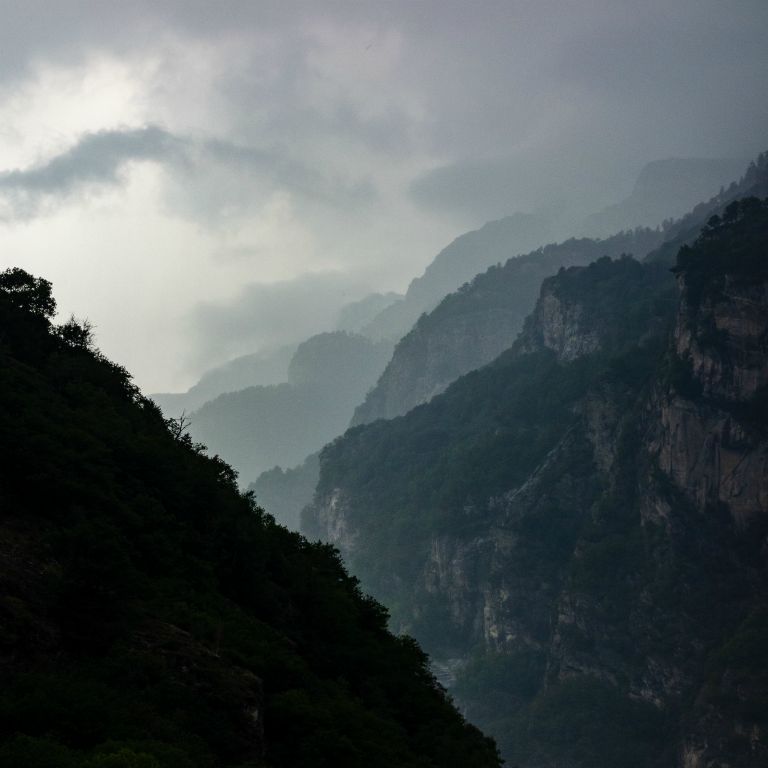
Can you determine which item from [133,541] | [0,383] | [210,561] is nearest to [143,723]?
[133,541]

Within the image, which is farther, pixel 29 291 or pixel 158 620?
pixel 29 291

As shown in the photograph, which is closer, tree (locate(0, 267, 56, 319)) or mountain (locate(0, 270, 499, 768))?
mountain (locate(0, 270, 499, 768))

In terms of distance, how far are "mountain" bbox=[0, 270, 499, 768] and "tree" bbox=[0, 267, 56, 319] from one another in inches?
63.6

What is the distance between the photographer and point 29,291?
82438 mm

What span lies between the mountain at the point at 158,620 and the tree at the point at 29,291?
1.61m

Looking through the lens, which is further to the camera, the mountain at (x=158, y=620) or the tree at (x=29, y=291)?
the tree at (x=29, y=291)

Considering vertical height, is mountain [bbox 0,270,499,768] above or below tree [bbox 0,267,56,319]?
below

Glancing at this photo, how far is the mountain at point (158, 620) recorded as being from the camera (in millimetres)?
31891

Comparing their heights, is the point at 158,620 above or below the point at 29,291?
below

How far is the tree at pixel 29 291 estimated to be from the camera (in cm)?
8181

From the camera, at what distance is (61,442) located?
54.6 m

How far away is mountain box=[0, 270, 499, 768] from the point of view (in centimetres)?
3189

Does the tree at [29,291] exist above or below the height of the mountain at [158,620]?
above

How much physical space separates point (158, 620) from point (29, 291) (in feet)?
161
